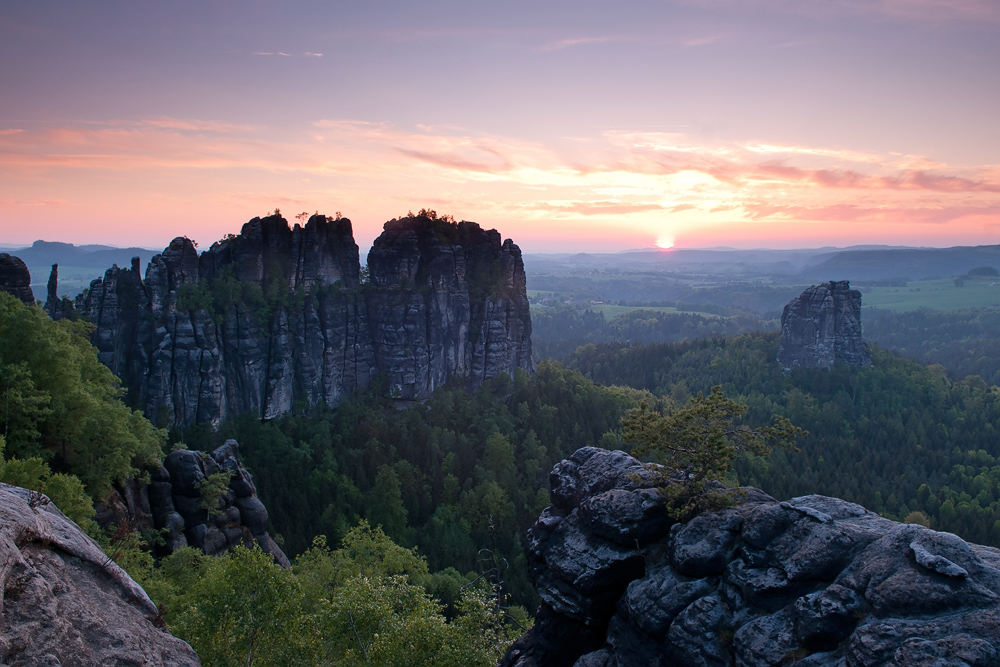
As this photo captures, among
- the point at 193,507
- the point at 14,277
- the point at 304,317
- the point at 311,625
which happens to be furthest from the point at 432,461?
the point at 311,625

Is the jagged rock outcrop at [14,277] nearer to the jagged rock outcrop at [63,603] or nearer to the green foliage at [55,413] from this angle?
the green foliage at [55,413]

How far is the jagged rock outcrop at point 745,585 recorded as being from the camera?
1330 cm

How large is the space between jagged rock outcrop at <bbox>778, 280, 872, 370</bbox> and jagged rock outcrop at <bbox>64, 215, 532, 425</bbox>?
225 feet

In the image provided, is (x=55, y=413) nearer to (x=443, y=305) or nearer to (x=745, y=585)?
(x=745, y=585)

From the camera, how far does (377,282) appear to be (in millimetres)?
80750

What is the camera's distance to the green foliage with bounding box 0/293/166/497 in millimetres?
28422

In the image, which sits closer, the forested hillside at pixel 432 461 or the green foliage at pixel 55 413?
the green foliage at pixel 55 413

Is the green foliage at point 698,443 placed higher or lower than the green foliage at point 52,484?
higher


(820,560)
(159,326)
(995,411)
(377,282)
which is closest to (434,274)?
(377,282)

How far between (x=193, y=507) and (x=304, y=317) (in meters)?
37.3

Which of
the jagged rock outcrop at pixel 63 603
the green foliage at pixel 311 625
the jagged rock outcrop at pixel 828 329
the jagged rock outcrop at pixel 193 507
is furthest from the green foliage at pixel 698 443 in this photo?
the jagged rock outcrop at pixel 828 329

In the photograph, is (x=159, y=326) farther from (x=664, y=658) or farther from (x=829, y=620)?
(x=829, y=620)

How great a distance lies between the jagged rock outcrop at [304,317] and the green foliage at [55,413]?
91.7 feet

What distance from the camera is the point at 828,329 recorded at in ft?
390
